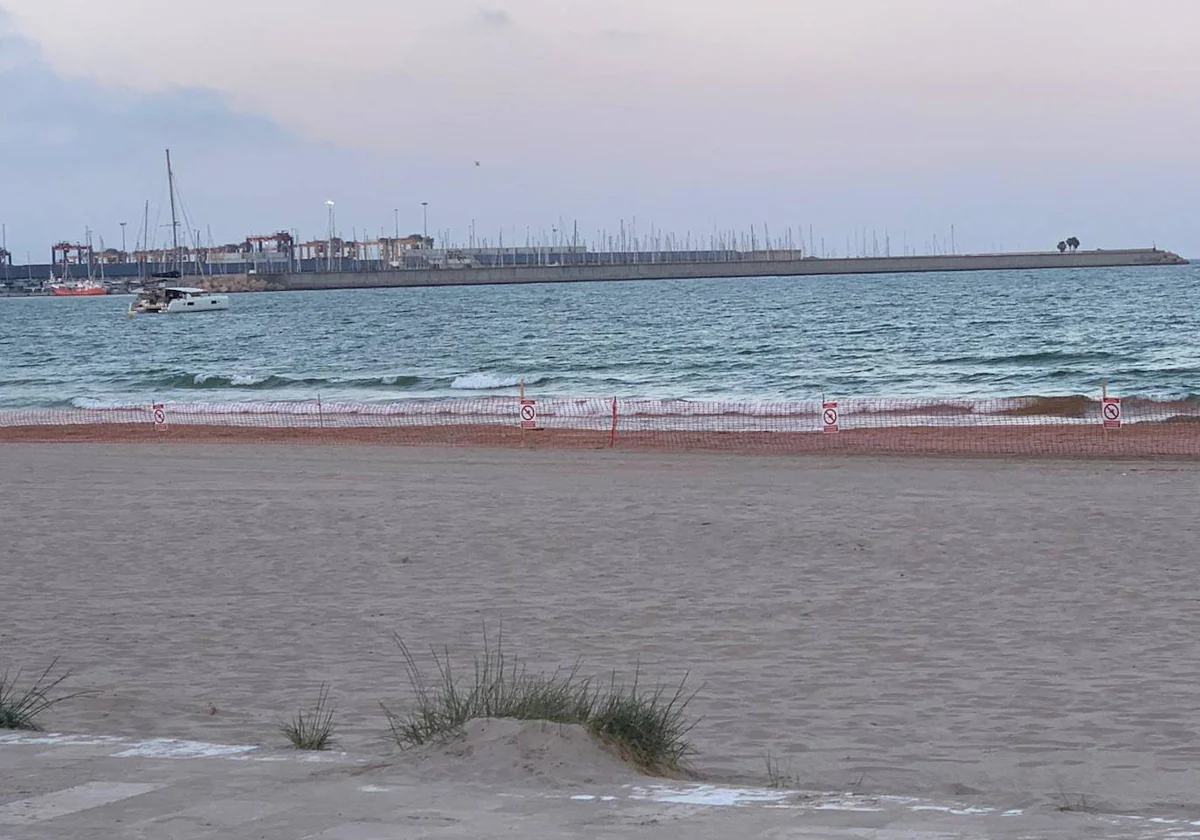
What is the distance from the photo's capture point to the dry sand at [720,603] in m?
6.77

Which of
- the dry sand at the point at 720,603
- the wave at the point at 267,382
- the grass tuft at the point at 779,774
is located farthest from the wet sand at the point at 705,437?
the grass tuft at the point at 779,774

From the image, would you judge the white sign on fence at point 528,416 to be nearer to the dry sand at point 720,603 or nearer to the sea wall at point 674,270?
the dry sand at point 720,603

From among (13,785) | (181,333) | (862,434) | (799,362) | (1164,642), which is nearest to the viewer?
(13,785)

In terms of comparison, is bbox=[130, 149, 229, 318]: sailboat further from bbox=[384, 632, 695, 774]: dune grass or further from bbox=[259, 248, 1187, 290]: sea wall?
bbox=[384, 632, 695, 774]: dune grass

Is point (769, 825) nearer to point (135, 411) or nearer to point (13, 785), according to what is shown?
point (13, 785)

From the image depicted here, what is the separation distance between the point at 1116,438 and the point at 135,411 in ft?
78.7

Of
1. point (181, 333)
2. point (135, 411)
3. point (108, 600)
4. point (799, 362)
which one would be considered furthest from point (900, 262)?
point (108, 600)

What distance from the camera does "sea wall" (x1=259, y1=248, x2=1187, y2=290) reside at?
175 metres

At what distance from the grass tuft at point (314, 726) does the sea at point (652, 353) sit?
26905mm

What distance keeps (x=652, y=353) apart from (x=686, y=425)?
78.6 ft

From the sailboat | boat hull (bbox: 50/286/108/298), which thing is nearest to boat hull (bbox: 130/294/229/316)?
the sailboat

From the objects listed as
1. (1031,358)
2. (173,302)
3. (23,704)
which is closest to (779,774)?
(23,704)

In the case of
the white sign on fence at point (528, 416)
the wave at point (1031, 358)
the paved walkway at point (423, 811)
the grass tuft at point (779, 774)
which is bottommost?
the wave at point (1031, 358)

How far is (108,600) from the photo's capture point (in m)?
10.7
